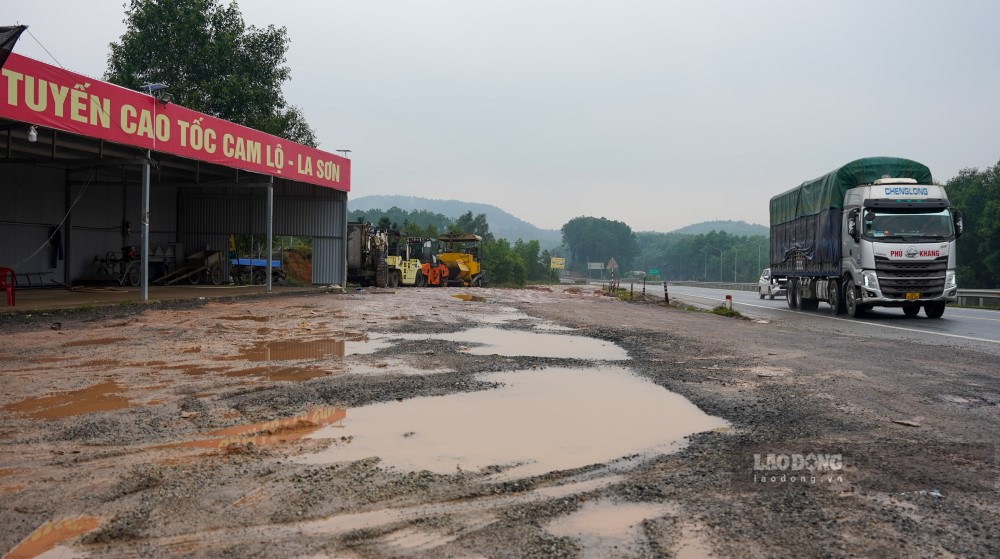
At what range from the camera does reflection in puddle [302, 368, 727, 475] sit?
5043mm

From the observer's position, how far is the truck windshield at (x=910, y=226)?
18172mm

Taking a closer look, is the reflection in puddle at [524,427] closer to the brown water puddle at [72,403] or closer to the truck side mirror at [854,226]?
the brown water puddle at [72,403]

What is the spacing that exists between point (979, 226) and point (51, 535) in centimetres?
6542

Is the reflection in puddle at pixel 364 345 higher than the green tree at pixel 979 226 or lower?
lower

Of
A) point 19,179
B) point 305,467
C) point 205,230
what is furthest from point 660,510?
point 205,230

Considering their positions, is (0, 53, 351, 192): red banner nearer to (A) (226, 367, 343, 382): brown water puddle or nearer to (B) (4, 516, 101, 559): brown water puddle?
(A) (226, 367, 343, 382): brown water puddle

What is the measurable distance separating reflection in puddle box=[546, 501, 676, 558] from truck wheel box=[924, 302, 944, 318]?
18.5 m

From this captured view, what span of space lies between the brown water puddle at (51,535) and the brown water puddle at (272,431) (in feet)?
4.96

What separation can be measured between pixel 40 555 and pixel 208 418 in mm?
2821

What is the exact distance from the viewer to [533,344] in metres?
12.1

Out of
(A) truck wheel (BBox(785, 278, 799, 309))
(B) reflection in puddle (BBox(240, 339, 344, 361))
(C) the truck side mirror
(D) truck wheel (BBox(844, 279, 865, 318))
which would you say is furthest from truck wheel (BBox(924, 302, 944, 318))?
(B) reflection in puddle (BBox(240, 339, 344, 361))

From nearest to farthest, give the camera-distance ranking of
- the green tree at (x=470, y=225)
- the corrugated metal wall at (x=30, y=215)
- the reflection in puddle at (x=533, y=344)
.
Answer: the reflection in puddle at (x=533, y=344) < the corrugated metal wall at (x=30, y=215) < the green tree at (x=470, y=225)

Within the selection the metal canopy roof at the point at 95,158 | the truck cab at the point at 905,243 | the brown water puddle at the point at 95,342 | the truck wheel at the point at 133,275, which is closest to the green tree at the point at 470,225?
the metal canopy roof at the point at 95,158

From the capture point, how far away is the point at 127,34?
124 feet
